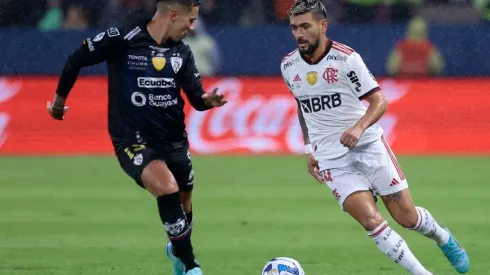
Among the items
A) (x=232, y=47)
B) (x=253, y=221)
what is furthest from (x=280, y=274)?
(x=232, y=47)

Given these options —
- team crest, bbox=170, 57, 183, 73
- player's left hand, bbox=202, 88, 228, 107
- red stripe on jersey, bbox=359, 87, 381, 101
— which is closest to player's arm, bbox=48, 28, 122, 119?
team crest, bbox=170, 57, 183, 73

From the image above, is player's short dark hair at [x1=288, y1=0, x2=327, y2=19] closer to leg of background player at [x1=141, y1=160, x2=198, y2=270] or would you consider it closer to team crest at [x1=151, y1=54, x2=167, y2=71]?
team crest at [x1=151, y1=54, x2=167, y2=71]

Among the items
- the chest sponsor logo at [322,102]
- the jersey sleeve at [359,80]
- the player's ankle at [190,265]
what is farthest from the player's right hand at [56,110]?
the jersey sleeve at [359,80]

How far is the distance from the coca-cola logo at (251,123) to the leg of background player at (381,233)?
861cm

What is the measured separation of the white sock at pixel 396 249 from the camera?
7.61m

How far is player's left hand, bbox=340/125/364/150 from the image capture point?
7395 millimetres

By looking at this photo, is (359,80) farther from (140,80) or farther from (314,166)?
(140,80)

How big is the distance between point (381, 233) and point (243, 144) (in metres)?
9.02

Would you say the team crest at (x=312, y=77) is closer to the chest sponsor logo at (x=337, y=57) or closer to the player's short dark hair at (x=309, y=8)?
the chest sponsor logo at (x=337, y=57)

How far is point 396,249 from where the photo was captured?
764 cm

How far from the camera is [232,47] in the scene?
1856 cm

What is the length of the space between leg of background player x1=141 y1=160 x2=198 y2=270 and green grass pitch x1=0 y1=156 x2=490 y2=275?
2.91ft

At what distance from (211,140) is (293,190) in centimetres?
340

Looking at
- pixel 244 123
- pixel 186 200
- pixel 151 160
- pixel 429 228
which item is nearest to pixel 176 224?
pixel 151 160
